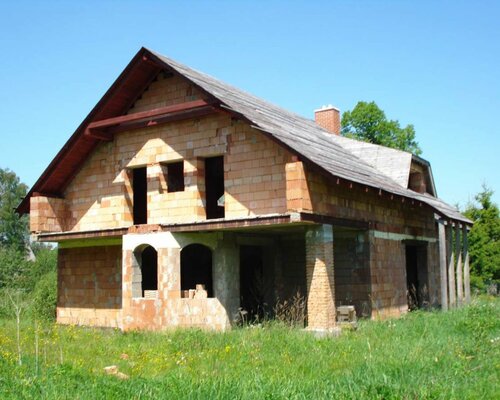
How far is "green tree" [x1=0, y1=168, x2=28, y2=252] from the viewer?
186 ft

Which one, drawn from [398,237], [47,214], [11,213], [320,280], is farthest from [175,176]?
[11,213]

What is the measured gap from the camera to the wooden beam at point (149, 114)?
14.3 m

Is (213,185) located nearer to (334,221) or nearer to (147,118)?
(147,118)

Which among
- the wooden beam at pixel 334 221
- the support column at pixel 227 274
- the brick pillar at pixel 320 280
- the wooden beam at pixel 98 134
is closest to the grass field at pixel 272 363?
the brick pillar at pixel 320 280

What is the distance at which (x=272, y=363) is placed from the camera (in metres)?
9.41

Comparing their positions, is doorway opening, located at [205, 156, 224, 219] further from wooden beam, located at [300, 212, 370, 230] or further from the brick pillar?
the brick pillar

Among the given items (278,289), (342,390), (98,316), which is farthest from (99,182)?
(342,390)

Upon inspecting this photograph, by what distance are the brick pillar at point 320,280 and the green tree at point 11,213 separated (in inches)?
1902

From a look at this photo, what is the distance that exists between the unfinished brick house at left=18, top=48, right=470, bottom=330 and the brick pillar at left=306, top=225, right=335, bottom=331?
1.0 inches

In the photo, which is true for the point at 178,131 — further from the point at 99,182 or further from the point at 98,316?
the point at 98,316

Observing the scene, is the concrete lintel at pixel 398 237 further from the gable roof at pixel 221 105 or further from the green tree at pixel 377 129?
the green tree at pixel 377 129

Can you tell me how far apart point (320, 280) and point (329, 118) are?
1250 cm

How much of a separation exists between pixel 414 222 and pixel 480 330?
25.1ft

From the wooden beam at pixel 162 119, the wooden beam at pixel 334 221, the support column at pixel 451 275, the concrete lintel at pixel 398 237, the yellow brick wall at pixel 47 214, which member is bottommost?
the support column at pixel 451 275
